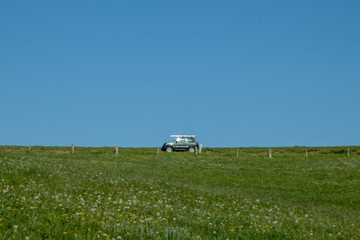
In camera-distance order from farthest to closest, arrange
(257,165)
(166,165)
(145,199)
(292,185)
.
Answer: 1. (257,165)
2. (166,165)
3. (292,185)
4. (145,199)

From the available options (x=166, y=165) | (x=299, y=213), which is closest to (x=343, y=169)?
(x=166, y=165)

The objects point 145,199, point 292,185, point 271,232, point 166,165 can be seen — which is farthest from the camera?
point 166,165

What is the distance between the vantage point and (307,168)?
140ft

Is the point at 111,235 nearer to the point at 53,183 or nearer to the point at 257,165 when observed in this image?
the point at 53,183

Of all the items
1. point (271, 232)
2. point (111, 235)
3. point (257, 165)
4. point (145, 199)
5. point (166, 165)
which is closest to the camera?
point (111, 235)

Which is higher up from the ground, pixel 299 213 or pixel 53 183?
pixel 53 183

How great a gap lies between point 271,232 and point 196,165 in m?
31.1

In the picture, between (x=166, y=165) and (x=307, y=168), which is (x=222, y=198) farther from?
(x=307, y=168)

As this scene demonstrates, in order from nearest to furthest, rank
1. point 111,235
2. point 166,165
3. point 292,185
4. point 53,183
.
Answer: point 111,235 < point 53,183 < point 292,185 < point 166,165

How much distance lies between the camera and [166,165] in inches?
1628

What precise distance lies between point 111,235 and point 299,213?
1169 centimetres

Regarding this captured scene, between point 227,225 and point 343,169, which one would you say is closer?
point 227,225

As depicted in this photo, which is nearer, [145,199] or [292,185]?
[145,199]

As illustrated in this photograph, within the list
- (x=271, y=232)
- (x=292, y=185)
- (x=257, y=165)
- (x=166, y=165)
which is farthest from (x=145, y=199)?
(x=257, y=165)
